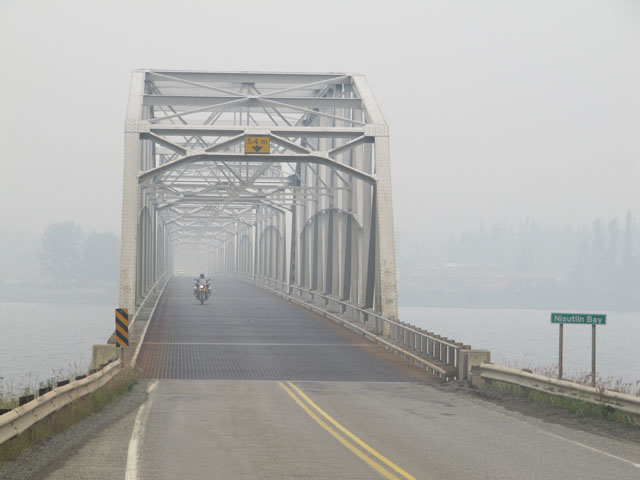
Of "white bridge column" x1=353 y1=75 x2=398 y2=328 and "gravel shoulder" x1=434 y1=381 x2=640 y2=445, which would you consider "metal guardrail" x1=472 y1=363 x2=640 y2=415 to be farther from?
"white bridge column" x1=353 y1=75 x2=398 y2=328

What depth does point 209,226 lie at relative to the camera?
104438 mm

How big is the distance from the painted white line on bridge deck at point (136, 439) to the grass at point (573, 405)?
21.6 ft

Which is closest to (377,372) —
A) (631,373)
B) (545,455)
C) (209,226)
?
(545,455)

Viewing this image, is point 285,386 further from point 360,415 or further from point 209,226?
point 209,226

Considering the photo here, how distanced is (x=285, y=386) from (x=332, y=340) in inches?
372

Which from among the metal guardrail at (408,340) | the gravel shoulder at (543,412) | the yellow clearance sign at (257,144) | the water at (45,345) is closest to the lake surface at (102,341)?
the water at (45,345)

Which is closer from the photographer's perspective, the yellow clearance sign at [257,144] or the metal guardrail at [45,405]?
the metal guardrail at [45,405]

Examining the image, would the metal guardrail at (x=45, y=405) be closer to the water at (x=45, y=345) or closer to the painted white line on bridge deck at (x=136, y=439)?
the painted white line on bridge deck at (x=136, y=439)

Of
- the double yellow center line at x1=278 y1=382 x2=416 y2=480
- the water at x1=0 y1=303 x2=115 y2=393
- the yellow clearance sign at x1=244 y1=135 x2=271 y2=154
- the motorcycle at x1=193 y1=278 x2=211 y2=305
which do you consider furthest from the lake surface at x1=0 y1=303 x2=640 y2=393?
the double yellow center line at x1=278 y1=382 x2=416 y2=480

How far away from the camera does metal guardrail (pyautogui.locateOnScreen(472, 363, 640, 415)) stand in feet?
38.6

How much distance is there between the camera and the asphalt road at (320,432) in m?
8.45

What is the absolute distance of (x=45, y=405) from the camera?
10367 millimetres

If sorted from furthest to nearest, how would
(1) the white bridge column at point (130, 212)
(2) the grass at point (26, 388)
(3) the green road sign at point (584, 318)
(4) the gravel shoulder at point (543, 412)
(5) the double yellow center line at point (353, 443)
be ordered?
(1) the white bridge column at point (130, 212)
(3) the green road sign at point (584, 318)
(2) the grass at point (26, 388)
(4) the gravel shoulder at point (543, 412)
(5) the double yellow center line at point (353, 443)

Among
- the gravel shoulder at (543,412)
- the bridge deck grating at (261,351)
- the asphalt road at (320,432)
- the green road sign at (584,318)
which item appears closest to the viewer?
the asphalt road at (320,432)
